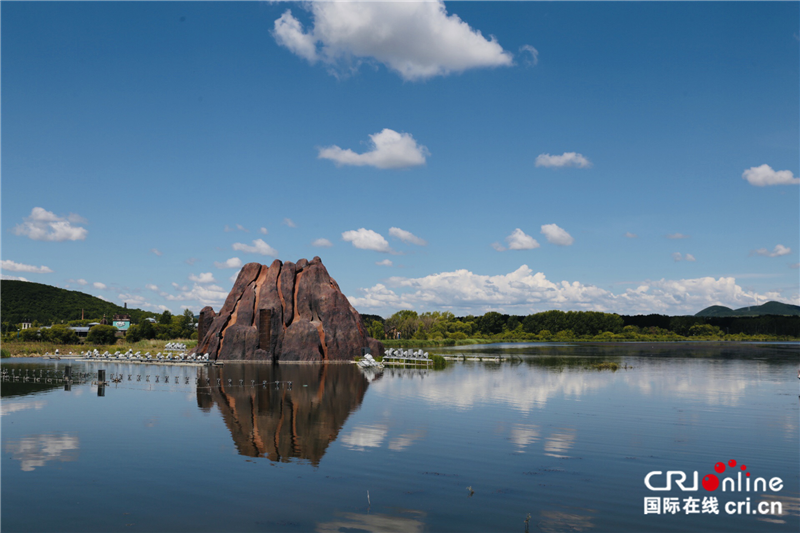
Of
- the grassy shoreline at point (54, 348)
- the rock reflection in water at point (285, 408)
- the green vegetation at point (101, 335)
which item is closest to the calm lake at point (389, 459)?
the rock reflection in water at point (285, 408)

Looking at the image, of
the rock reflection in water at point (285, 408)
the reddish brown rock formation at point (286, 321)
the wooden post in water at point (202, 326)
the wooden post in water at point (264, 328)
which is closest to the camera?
the rock reflection in water at point (285, 408)

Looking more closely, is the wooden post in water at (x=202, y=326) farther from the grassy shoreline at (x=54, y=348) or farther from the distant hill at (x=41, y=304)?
the distant hill at (x=41, y=304)

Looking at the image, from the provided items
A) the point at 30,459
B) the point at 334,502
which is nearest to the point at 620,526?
the point at 334,502

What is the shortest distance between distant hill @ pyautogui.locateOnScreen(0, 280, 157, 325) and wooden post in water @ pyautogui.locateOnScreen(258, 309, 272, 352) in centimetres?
11235

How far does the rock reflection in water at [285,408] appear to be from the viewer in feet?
70.9

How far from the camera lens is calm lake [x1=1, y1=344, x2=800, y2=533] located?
45.6ft

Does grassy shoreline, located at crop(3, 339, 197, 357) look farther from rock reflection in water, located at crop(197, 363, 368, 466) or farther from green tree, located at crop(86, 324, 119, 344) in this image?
rock reflection in water, located at crop(197, 363, 368, 466)

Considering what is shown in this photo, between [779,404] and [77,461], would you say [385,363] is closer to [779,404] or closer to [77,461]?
[779,404]

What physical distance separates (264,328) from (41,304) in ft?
465

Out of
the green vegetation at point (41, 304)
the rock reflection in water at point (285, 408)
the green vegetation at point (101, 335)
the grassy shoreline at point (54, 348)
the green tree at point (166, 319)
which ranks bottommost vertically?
the rock reflection in water at point (285, 408)

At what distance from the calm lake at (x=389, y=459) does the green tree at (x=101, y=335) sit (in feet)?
222

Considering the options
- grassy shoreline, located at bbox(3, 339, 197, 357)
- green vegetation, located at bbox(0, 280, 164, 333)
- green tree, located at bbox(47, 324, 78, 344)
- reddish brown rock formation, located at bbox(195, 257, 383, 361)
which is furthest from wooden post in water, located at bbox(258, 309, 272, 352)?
green vegetation, located at bbox(0, 280, 164, 333)

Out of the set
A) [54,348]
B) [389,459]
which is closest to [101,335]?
[54,348]

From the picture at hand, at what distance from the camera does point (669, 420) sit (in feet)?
92.6
